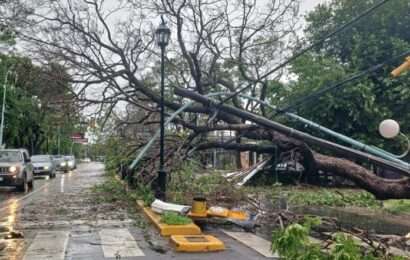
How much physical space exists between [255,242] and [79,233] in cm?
375

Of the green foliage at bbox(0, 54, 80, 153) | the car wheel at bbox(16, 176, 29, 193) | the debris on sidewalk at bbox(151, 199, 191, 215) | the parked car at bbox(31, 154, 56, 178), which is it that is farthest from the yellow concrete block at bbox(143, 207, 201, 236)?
the parked car at bbox(31, 154, 56, 178)

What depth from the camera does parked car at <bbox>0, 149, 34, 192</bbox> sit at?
75.4 ft

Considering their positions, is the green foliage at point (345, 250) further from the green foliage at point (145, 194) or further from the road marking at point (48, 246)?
the green foliage at point (145, 194)

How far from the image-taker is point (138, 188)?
18891 mm

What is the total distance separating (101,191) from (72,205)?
565 centimetres

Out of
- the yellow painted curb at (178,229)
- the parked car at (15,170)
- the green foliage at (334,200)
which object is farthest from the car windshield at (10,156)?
the yellow painted curb at (178,229)

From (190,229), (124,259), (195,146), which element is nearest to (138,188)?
(195,146)

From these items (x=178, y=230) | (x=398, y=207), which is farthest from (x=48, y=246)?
(x=398, y=207)

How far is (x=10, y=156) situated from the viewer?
79.9ft

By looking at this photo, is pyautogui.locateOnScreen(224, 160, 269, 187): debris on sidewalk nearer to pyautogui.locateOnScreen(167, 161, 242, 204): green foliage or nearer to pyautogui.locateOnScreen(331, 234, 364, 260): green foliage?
→ pyautogui.locateOnScreen(167, 161, 242, 204): green foliage

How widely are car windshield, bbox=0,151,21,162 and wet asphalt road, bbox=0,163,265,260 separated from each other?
20.4 feet

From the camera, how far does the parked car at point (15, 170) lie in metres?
23.0

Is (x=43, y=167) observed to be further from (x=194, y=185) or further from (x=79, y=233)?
(x=79, y=233)

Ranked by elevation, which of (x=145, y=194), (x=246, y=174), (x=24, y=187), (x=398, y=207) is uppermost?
(x=246, y=174)
